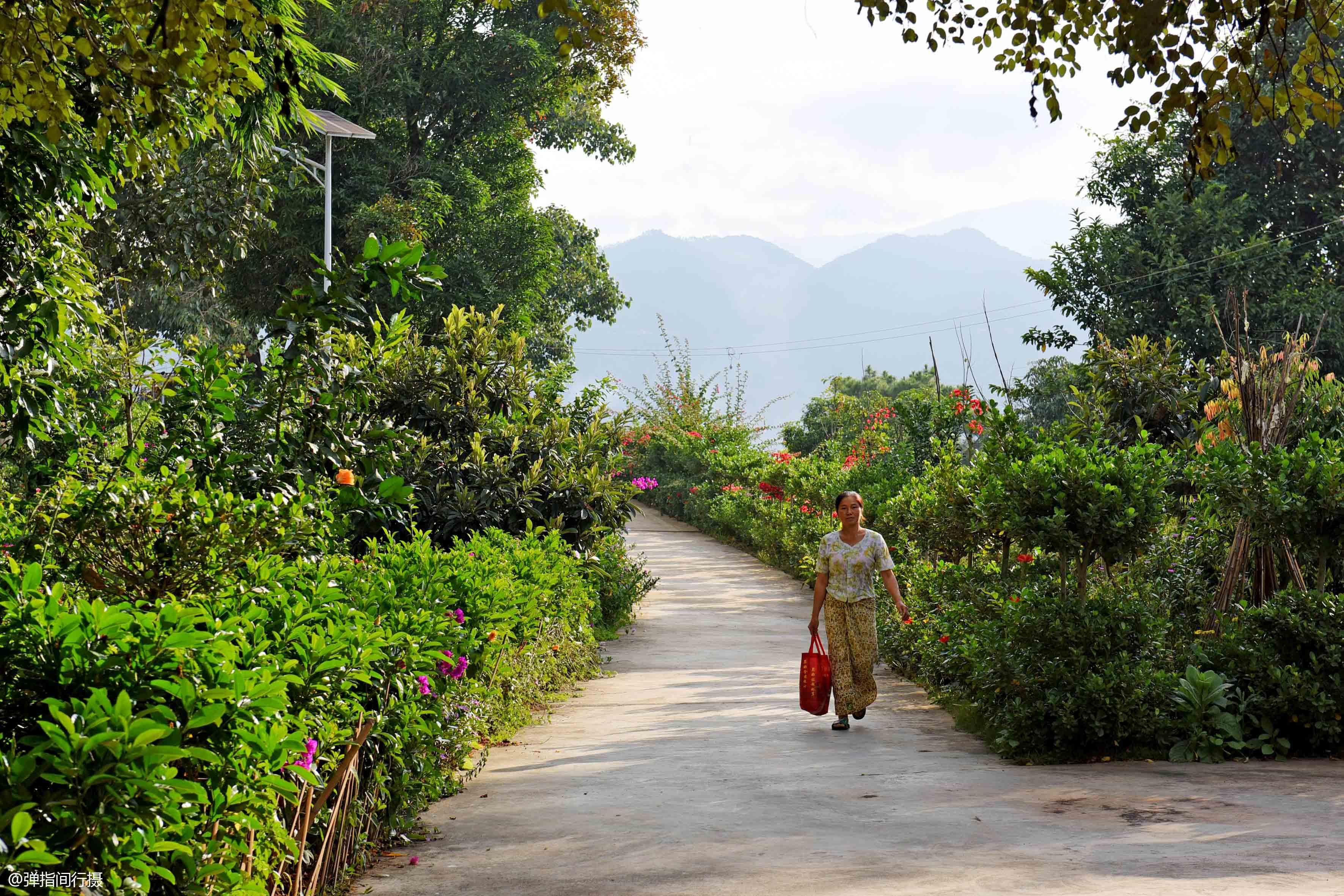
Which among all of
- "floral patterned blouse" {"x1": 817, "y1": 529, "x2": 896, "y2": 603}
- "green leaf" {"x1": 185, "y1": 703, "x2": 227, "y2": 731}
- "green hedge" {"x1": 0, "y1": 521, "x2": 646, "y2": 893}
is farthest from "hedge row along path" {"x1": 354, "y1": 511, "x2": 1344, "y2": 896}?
"green leaf" {"x1": 185, "y1": 703, "x2": 227, "y2": 731}

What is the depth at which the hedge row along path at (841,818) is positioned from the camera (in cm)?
420

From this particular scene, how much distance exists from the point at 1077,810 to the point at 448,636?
3.08m

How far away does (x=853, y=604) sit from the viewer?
26.5 feet

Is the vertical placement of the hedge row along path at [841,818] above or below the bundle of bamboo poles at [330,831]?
below

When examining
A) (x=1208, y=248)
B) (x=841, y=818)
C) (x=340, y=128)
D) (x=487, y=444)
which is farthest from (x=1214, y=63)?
(x=1208, y=248)

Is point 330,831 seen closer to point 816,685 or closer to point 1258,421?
point 816,685

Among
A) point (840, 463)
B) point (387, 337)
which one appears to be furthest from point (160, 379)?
point (840, 463)

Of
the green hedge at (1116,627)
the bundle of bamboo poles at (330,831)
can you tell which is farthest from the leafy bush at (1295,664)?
the bundle of bamboo poles at (330,831)

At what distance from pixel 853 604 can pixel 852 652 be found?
1.13ft

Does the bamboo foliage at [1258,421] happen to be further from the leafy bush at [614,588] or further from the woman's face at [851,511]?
the leafy bush at [614,588]

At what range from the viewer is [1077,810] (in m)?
5.29

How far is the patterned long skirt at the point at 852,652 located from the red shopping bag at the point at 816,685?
9 centimetres

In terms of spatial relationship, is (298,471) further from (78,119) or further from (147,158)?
(147,158)

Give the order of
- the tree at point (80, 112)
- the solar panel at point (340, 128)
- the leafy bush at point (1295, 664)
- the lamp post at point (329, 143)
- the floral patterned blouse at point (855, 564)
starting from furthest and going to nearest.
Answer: the lamp post at point (329, 143) < the solar panel at point (340, 128) < the floral patterned blouse at point (855, 564) < the leafy bush at point (1295, 664) < the tree at point (80, 112)
